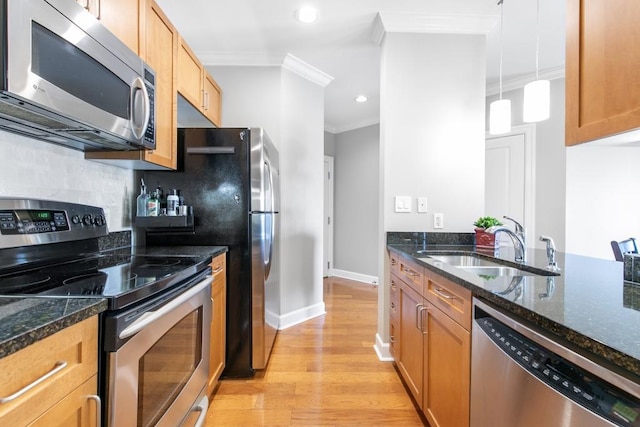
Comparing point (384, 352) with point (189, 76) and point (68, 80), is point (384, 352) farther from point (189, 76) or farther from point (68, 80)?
point (189, 76)

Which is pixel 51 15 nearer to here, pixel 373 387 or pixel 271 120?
pixel 271 120

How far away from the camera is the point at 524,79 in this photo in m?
2.97

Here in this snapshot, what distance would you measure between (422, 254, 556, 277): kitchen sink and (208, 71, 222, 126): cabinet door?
2.06 meters

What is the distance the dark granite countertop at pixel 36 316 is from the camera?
53 centimetres

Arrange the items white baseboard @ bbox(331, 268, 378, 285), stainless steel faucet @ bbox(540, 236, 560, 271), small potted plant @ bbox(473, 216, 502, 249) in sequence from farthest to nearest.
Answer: white baseboard @ bbox(331, 268, 378, 285) → small potted plant @ bbox(473, 216, 502, 249) → stainless steel faucet @ bbox(540, 236, 560, 271)

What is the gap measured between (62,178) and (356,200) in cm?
374

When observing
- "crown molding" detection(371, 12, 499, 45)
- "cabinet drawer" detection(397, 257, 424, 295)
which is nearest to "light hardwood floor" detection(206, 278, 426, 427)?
"cabinet drawer" detection(397, 257, 424, 295)

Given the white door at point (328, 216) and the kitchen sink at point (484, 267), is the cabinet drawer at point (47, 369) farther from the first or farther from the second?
the white door at point (328, 216)

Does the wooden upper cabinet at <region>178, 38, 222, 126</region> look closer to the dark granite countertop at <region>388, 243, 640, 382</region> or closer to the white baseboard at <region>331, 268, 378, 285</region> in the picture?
the dark granite countertop at <region>388, 243, 640, 382</region>

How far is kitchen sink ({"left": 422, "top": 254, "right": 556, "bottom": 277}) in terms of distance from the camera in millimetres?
1362

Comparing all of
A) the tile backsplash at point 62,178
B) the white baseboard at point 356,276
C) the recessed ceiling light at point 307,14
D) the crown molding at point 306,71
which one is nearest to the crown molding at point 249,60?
the crown molding at point 306,71

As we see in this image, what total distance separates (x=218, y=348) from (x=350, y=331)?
1.33m

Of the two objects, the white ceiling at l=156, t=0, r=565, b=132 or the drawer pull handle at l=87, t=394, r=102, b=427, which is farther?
the white ceiling at l=156, t=0, r=565, b=132

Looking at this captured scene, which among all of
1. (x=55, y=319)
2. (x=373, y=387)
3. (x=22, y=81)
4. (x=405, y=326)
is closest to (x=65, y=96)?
(x=22, y=81)
